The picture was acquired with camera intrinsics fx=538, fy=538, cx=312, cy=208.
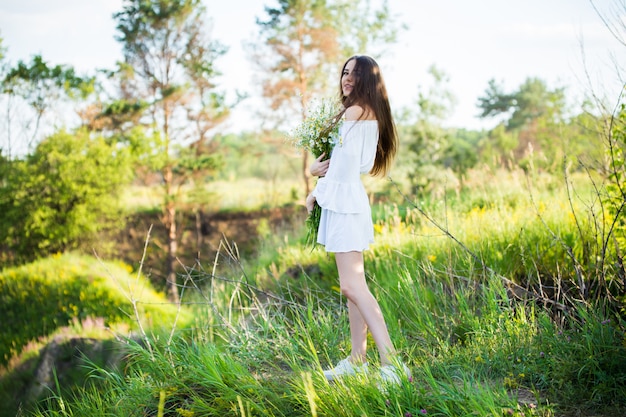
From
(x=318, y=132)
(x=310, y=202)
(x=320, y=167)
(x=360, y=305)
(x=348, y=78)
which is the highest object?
(x=348, y=78)

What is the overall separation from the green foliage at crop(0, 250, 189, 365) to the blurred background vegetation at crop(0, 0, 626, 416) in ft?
0.19

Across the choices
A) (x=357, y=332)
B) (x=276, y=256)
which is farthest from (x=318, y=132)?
(x=276, y=256)

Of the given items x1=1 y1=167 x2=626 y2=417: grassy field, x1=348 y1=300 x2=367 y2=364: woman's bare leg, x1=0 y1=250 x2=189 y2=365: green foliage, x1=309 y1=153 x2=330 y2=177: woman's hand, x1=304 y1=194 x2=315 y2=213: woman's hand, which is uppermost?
x1=309 y1=153 x2=330 y2=177: woman's hand

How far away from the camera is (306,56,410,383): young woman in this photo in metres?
3.11

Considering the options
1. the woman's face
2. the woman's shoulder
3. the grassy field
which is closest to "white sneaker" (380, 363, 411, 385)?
the grassy field

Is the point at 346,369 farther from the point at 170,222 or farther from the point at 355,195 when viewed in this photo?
the point at 170,222

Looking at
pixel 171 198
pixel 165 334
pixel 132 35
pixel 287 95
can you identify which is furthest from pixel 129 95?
pixel 165 334

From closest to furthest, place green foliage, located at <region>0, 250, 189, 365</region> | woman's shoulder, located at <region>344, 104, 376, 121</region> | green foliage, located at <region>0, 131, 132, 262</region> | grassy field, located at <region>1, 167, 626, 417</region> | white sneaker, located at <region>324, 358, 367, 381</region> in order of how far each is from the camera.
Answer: grassy field, located at <region>1, 167, 626, 417</region>, white sneaker, located at <region>324, 358, 367, 381</region>, woman's shoulder, located at <region>344, 104, 376, 121</region>, green foliage, located at <region>0, 250, 189, 365</region>, green foliage, located at <region>0, 131, 132, 262</region>

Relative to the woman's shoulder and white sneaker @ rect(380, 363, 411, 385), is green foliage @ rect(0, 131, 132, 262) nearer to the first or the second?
the woman's shoulder

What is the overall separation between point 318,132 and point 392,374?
1482 millimetres

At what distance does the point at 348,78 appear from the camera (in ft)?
10.6

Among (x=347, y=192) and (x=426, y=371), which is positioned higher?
(x=347, y=192)

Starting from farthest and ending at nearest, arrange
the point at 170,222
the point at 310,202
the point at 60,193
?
1. the point at 170,222
2. the point at 60,193
3. the point at 310,202

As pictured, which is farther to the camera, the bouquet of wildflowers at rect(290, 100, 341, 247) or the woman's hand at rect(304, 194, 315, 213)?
the woman's hand at rect(304, 194, 315, 213)
